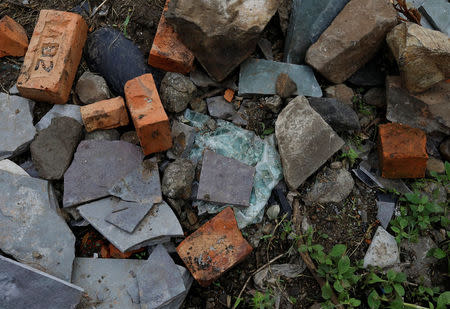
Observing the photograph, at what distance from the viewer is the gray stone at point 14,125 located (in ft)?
9.38

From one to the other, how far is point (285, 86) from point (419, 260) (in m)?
1.63

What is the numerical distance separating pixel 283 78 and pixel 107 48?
1.44 metres

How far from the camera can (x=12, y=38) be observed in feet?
10.2

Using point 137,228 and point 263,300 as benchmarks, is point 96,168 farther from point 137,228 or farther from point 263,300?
point 263,300

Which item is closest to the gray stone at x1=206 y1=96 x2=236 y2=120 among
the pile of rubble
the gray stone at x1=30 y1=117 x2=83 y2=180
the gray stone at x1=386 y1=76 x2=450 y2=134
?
the pile of rubble

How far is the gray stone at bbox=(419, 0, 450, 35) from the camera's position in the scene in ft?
10.8

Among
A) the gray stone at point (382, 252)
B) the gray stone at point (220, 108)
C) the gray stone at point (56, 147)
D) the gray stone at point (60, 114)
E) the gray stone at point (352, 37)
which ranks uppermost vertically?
the gray stone at point (352, 37)

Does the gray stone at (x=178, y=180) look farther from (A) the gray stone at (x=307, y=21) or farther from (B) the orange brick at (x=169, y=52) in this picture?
Answer: (A) the gray stone at (x=307, y=21)

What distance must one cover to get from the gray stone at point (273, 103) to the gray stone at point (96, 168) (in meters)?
1.05

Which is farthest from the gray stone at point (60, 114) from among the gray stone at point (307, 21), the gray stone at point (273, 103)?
the gray stone at point (307, 21)

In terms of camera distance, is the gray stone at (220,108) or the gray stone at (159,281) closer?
the gray stone at (159,281)

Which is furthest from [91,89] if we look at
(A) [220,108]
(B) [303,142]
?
(B) [303,142]

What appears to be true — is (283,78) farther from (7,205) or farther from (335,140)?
(7,205)

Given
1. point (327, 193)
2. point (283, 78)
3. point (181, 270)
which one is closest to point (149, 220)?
point (181, 270)
